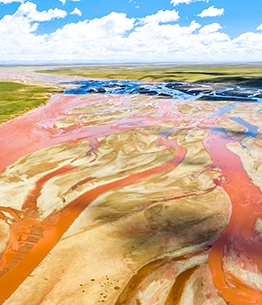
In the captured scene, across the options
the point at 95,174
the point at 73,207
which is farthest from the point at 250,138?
the point at 73,207

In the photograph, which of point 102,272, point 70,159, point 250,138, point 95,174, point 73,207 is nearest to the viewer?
point 102,272

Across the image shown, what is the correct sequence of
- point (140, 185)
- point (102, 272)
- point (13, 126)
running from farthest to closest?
point (13, 126)
point (140, 185)
point (102, 272)

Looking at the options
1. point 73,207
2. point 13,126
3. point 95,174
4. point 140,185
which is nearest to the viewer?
point 73,207

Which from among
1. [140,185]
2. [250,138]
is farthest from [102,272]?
[250,138]

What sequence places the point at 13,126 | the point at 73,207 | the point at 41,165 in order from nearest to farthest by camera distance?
the point at 73,207, the point at 41,165, the point at 13,126

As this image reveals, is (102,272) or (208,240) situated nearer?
(102,272)

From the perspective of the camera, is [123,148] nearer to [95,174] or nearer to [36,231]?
[95,174]

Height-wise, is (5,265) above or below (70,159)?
below

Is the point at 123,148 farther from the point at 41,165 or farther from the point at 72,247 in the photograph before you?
the point at 72,247
